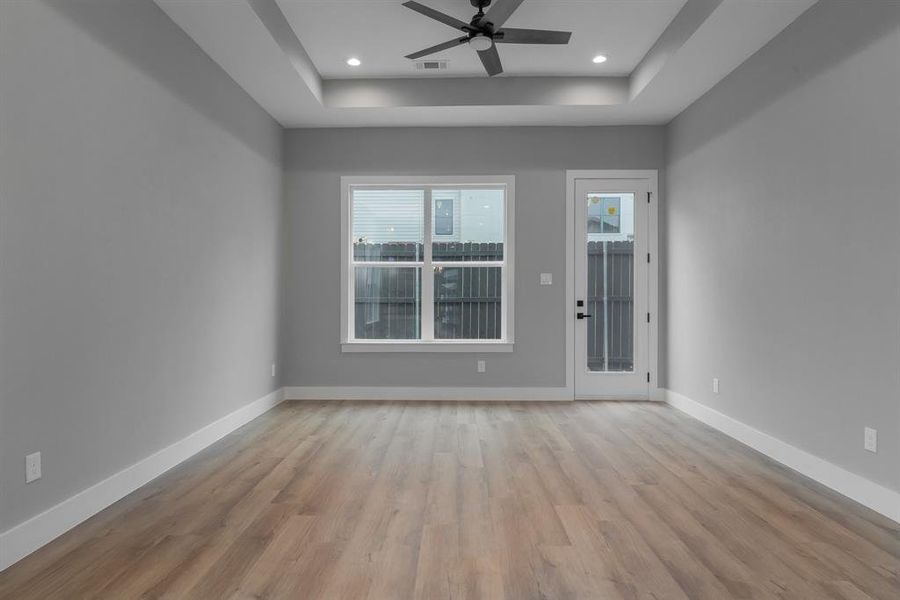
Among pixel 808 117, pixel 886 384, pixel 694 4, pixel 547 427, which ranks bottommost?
pixel 547 427

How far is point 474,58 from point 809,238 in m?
2.78

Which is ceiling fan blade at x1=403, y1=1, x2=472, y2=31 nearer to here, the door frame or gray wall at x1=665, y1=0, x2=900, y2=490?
gray wall at x1=665, y1=0, x2=900, y2=490

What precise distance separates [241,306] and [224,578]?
2.69m

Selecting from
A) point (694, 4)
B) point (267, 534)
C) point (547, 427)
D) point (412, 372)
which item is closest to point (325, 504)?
point (267, 534)

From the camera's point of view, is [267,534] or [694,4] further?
[694,4]

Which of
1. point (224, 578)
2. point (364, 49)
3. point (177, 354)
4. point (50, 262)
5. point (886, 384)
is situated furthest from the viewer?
point (364, 49)

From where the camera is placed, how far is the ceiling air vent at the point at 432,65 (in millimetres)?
4297

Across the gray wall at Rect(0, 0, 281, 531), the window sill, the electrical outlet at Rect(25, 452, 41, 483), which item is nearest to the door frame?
the window sill

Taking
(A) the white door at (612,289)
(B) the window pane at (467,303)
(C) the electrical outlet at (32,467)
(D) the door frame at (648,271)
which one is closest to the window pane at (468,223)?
(B) the window pane at (467,303)

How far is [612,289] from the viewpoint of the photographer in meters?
5.29

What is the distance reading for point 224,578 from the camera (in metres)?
1.93

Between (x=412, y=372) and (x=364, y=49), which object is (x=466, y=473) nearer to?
(x=412, y=372)

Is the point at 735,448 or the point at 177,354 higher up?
the point at 177,354

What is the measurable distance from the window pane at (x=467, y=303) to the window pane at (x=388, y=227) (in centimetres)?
41
